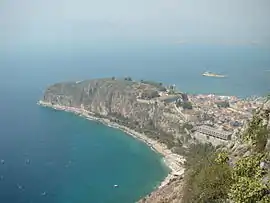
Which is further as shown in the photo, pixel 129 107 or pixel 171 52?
pixel 171 52

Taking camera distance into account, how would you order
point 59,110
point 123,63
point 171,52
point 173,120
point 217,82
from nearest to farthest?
1. point 173,120
2. point 59,110
3. point 217,82
4. point 123,63
5. point 171,52

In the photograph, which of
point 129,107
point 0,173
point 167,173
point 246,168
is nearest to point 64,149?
point 0,173

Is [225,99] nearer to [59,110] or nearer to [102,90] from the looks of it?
[102,90]

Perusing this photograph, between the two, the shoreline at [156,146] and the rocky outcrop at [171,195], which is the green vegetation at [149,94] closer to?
the shoreline at [156,146]

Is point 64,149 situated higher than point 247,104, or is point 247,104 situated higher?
point 247,104

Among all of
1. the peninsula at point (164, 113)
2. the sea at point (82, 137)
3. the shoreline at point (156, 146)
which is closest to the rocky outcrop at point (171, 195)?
the peninsula at point (164, 113)

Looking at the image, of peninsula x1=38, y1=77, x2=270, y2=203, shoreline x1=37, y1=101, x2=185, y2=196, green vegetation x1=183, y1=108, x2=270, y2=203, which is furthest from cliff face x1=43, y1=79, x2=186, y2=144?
green vegetation x1=183, y1=108, x2=270, y2=203

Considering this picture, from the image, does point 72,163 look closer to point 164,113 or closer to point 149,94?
point 164,113
